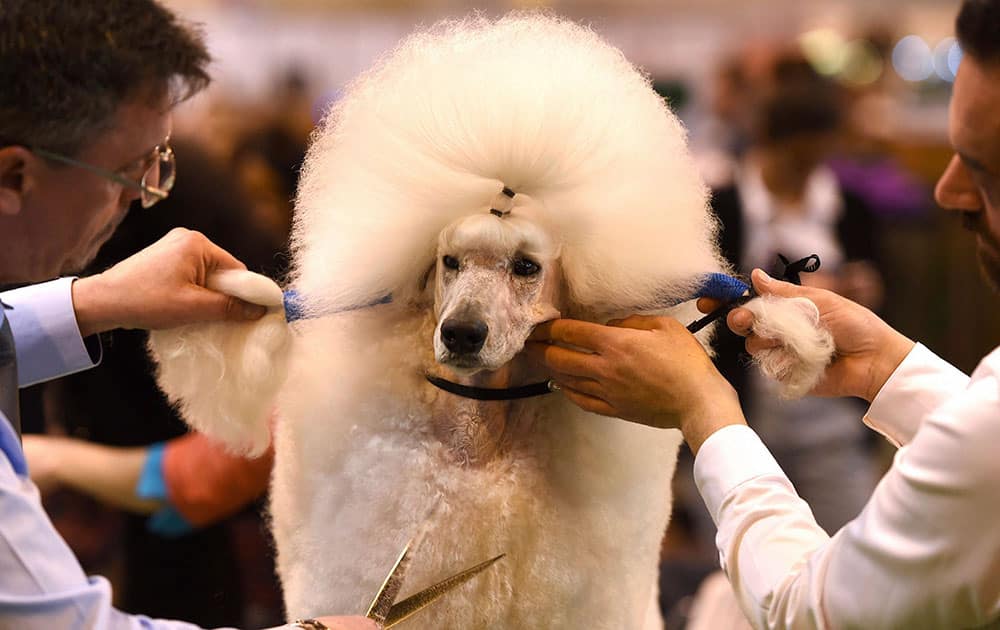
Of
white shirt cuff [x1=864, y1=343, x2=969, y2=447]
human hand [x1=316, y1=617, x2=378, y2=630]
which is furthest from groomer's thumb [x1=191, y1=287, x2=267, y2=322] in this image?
white shirt cuff [x1=864, y1=343, x2=969, y2=447]

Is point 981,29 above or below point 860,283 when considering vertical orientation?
above

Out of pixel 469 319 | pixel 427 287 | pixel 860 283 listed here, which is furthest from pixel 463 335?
pixel 860 283

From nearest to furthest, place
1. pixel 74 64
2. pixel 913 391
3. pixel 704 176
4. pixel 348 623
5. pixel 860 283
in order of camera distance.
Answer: pixel 74 64, pixel 348 623, pixel 913 391, pixel 704 176, pixel 860 283

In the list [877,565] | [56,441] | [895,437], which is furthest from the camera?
[56,441]

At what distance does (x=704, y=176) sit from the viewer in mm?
1346

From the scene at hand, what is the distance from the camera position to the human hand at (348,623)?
0.99 m

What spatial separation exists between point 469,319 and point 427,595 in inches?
11.3

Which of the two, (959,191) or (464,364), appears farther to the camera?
(464,364)

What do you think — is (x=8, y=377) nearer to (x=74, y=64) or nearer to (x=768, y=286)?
(x=74, y=64)

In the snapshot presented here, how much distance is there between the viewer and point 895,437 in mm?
1149

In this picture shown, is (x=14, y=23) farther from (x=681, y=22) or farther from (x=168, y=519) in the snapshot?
(x=681, y=22)

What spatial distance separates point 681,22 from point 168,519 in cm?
397

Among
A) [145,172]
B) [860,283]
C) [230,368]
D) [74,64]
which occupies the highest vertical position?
[74,64]

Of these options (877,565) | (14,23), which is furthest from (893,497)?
(14,23)
